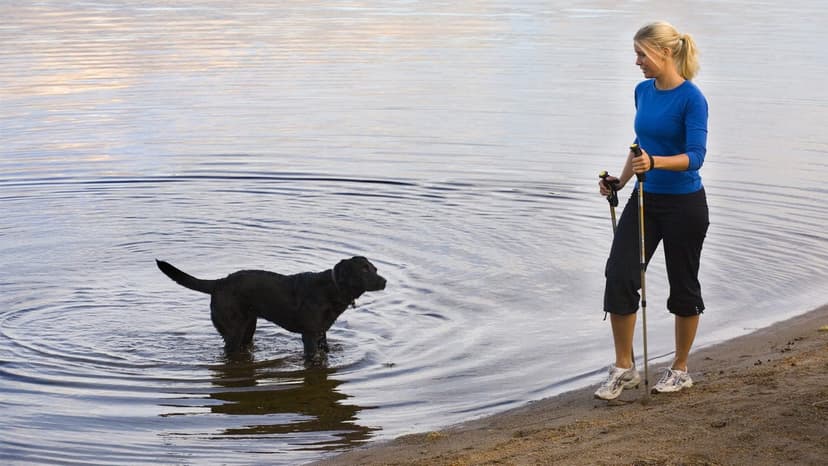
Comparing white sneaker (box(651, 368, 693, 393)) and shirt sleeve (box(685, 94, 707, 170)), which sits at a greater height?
shirt sleeve (box(685, 94, 707, 170))

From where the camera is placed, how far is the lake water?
295 inches

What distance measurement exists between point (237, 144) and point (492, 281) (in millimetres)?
7086

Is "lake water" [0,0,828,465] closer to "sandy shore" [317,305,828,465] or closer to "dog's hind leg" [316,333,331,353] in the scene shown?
"dog's hind leg" [316,333,331,353]

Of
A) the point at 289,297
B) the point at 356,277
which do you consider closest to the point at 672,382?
the point at 356,277

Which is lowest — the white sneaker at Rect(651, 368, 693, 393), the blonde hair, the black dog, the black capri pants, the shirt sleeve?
the white sneaker at Rect(651, 368, 693, 393)

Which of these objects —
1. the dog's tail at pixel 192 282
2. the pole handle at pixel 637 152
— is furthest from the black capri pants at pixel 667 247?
the dog's tail at pixel 192 282

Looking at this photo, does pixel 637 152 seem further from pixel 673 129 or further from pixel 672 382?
pixel 672 382

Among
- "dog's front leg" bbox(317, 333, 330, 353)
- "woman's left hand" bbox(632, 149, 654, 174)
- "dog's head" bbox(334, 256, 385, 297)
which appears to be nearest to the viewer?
"woman's left hand" bbox(632, 149, 654, 174)

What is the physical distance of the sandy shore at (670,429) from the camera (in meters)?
5.34

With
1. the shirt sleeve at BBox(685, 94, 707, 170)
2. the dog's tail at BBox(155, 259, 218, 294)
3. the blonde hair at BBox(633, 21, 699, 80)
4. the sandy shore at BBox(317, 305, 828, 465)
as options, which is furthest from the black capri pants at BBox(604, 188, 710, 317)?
the dog's tail at BBox(155, 259, 218, 294)

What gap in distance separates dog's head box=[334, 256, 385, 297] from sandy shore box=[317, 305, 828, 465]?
4.88 ft

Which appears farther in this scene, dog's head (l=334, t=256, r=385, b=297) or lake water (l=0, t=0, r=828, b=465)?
dog's head (l=334, t=256, r=385, b=297)

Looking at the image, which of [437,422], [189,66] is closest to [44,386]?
[437,422]

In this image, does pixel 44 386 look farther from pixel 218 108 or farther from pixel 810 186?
pixel 218 108
